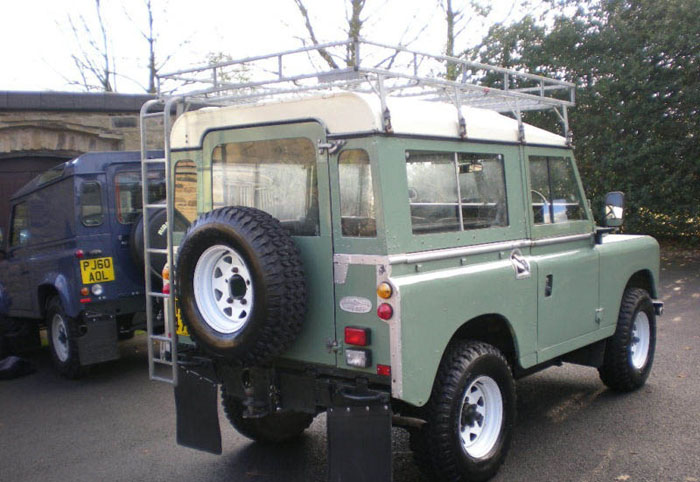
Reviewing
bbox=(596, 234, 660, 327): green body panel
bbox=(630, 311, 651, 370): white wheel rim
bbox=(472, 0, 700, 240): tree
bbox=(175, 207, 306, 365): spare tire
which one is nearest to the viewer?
bbox=(175, 207, 306, 365): spare tire

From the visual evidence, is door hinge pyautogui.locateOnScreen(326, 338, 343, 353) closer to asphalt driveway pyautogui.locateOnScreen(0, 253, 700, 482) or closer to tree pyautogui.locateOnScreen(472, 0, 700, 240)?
asphalt driveway pyautogui.locateOnScreen(0, 253, 700, 482)

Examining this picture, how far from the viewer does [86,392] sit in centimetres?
657

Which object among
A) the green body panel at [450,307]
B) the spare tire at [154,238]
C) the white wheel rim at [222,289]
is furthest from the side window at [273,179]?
the spare tire at [154,238]

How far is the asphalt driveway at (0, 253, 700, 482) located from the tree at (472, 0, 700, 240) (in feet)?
25.8

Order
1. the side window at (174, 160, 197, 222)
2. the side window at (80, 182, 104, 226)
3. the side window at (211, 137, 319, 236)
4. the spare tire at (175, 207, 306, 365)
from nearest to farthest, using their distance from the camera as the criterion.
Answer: the spare tire at (175, 207, 306, 365) → the side window at (211, 137, 319, 236) → the side window at (174, 160, 197, 222) → the side window at (80, 182, 104, 226)

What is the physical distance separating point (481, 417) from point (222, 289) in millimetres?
1717

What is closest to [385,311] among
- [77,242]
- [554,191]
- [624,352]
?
[554,191]

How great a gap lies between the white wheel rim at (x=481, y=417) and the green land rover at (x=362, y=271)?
10 mm

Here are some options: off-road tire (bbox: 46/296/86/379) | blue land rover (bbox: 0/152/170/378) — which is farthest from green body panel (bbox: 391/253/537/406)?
off-road tire (bbox: 46/296/86/379)

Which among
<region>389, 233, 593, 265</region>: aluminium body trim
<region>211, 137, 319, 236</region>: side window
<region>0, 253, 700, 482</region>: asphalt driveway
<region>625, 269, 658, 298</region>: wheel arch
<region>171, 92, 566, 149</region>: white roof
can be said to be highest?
<region>171, 92, 566, 149</region>: white roof

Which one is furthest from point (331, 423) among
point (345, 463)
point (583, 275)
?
point (583, 275)

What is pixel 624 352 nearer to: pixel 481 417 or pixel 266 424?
pixel 481 417

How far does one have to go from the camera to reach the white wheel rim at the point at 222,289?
3816 mm

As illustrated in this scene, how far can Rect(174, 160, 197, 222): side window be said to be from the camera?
4551 millimetres
